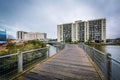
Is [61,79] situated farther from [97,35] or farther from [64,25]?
[64,25]

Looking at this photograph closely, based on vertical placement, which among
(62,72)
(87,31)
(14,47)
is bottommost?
(62,72)

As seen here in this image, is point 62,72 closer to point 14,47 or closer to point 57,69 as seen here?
point 57,69

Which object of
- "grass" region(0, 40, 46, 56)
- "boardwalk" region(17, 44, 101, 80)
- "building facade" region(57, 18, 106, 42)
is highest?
"building facade" region(57, 18, 106, 42)

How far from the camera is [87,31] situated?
215 feet

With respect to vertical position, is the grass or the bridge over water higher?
the grass

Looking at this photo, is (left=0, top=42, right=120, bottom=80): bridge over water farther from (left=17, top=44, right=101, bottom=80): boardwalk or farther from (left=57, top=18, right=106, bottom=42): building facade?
(left=57, top=18, right=106, bottom=42): building facade

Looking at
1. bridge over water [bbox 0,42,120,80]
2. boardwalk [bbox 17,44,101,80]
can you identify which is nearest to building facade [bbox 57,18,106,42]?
bridge over water [bbox 0,42,120,80]

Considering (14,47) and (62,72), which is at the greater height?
(14,47)

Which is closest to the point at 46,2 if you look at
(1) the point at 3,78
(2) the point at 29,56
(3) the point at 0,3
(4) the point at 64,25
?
(3) the point at 0,3

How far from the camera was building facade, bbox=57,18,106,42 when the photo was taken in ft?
199

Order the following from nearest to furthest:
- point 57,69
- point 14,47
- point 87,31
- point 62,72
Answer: point 62,72
point 57,69
point 14,47
point 87,31

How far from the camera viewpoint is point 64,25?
78.1m

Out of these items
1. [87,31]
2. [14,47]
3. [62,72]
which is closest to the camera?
[62,72]

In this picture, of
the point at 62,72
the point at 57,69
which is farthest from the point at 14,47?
the point at 62,72
